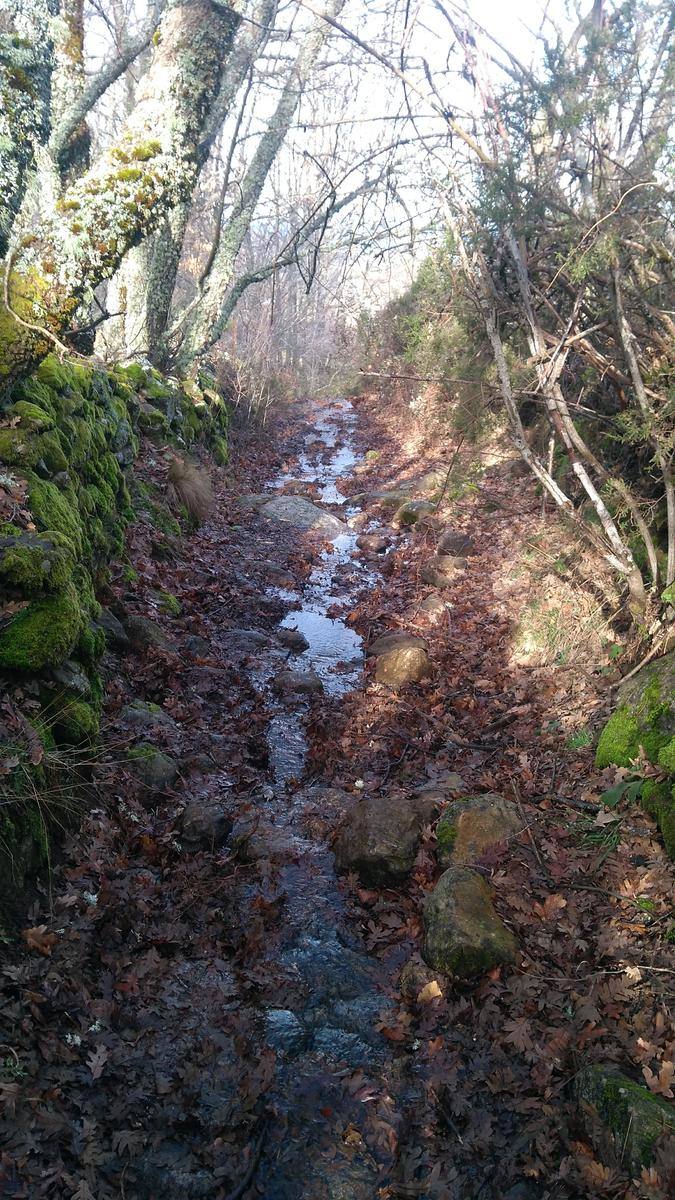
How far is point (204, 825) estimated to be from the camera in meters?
4.53

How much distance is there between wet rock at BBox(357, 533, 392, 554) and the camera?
36.9 ft

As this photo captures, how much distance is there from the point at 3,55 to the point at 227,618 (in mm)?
5423

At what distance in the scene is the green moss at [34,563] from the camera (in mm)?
3809

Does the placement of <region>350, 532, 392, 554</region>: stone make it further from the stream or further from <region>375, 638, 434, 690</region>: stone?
the stream

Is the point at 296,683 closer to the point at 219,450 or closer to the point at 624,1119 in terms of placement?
the point at 624,1119

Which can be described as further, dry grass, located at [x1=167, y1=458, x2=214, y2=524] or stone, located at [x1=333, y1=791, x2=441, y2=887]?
dry grass, located at [x1=167, y1=458, x2=214, y2=524]

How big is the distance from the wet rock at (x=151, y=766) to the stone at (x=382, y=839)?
4.39 ft

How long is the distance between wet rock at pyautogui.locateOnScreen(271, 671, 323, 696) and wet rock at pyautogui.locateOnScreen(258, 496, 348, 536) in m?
Answer: 5.21

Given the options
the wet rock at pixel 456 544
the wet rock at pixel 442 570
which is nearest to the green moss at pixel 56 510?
the wet rock at pixel 442 570

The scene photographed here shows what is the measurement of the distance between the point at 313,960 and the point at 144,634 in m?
3.32

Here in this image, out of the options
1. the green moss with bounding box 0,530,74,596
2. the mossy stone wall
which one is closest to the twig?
the mossy stone wall

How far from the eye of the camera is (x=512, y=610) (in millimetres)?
7910

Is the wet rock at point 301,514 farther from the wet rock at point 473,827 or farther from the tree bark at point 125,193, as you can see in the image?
the wet rock at point 473,827

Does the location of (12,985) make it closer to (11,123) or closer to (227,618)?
(227,618)
